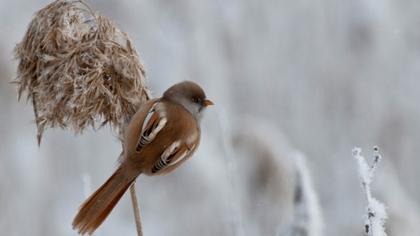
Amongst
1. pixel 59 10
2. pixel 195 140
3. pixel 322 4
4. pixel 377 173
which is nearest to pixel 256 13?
pixel 322 4

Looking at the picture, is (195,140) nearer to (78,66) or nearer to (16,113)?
(78,66)

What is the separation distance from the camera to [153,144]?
2.52 metres

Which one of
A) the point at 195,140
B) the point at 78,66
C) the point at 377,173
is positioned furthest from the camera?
the point at 377,173

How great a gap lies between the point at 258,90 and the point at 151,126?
163 centimetres

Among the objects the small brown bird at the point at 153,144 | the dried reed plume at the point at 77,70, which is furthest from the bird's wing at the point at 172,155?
the dried reed plume at the point at 77,70

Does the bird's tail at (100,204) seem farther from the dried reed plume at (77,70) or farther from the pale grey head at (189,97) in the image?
the pale grey head at (189,97)

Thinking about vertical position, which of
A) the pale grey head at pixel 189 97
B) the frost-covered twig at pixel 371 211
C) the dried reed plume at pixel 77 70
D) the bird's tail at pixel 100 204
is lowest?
the bird's tail at pixel 100 204

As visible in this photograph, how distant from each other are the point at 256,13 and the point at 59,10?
1.85m

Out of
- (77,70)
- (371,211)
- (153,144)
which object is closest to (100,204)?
(153,144)

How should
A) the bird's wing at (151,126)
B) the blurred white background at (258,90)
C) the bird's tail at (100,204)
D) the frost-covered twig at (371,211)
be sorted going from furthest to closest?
the blurred white background at (258,90), the bird's wing at (151,126), the bird's tail at (100,204), the frost-covered twig at (371,211)

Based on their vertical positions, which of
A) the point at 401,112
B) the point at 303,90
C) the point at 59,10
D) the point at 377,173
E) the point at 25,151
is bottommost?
the point at 25,151

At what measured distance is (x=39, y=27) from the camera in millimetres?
2273

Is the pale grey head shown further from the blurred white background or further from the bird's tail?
the blurred white background

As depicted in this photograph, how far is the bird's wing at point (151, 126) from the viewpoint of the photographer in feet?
8.02
